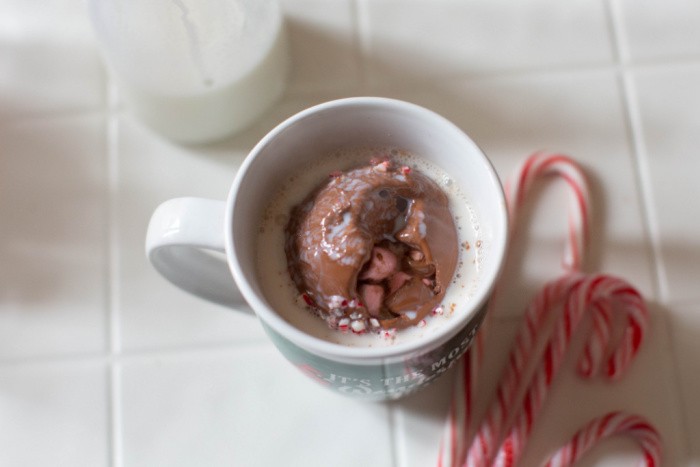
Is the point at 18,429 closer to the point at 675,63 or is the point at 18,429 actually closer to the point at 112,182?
the point at 112,182

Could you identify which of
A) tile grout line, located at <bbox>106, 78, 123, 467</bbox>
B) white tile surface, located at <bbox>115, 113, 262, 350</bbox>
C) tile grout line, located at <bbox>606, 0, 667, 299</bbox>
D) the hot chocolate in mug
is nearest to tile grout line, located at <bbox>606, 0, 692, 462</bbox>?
tile grout line, located at <bbox>606, 0, 667, 299</bbox>

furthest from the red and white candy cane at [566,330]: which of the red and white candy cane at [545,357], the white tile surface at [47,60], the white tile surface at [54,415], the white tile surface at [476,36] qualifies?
the white tile surface at [47,60]

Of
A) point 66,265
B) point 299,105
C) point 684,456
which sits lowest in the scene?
point 684,456

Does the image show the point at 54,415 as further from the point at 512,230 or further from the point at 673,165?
the point at 673,165

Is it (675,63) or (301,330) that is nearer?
(301,330)

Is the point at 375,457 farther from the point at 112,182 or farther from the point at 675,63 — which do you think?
the point at 675,63

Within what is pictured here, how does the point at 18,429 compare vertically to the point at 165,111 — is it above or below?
below

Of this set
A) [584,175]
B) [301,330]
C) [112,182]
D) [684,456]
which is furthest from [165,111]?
[684,456]
